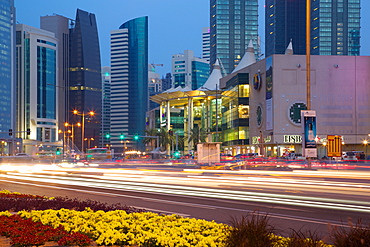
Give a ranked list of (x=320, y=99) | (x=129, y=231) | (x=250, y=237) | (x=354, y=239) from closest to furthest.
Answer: (x=354, y=239)
(x=250, y=237)
(x=129, y=231)
(x=320, y=99)

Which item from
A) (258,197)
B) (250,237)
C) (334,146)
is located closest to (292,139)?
(334,146)

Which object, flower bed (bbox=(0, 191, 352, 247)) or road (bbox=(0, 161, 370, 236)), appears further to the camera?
road (bbox=(0, 161, 370, 236))

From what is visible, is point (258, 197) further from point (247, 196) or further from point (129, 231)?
point (129, 231)

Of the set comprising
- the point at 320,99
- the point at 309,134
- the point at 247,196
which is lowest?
the point at 247,196

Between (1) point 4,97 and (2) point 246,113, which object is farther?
(1) point 4,97

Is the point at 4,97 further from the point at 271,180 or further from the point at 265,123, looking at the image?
the point at 271,180

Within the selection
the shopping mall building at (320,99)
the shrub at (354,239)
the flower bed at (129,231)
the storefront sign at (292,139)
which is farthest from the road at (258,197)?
the shopping mall building at (320,99)

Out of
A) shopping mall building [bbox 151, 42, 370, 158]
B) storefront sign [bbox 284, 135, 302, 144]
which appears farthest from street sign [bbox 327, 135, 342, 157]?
storefront sign [bbox 284, 135, 302, 144]

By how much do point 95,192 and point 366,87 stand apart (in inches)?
3510

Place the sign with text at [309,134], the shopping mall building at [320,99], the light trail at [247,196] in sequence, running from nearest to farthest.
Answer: the light trail at [247,196] → the sign with text at [309,134] → the shopping mall building at [320,99]

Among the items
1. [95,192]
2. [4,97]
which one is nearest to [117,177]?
[95,192]

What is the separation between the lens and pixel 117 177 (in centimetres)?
3192

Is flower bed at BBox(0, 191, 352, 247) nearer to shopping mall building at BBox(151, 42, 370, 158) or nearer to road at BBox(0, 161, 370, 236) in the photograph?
road at BBox(0, 161, 370, 236)

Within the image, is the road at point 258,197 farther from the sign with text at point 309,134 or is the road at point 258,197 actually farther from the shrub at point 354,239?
the shrub at point 354,239
